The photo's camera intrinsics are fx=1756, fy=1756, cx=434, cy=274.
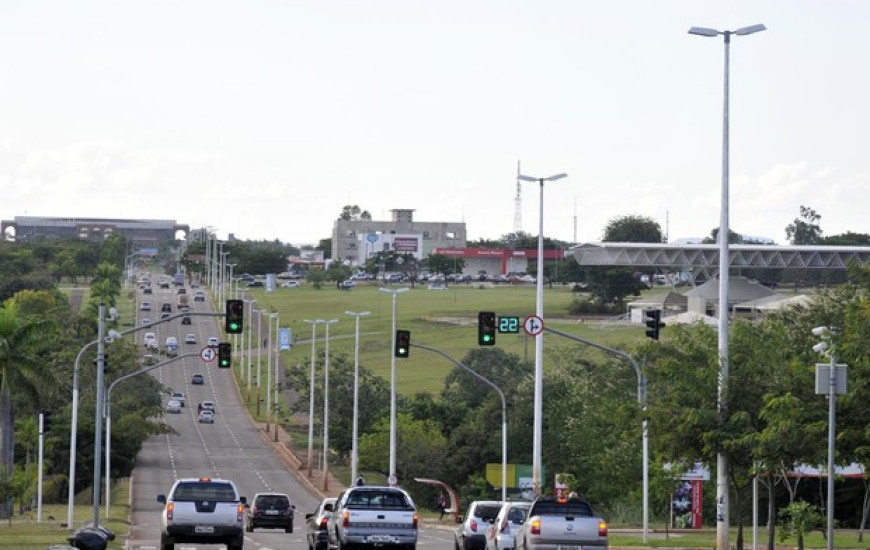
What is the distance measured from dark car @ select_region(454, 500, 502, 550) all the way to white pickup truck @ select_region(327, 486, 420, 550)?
4.52 m

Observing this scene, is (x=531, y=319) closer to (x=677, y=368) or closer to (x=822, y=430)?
(x=677, y=368)

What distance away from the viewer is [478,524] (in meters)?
44.0

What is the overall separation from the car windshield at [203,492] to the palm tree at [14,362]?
38.3 meters

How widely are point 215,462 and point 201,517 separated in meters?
70.0

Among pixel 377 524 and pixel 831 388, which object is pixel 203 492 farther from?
pixel 831 388

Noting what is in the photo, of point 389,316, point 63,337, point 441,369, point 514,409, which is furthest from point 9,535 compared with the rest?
point 389,316

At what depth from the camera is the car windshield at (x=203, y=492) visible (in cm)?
4159

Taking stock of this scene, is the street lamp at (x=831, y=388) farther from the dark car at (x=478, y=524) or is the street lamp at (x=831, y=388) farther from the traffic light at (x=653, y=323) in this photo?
the traffic light at (x=653, y=323)

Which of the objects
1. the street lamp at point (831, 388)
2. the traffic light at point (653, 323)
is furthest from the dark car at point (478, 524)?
the street lamp at point (831, 388)

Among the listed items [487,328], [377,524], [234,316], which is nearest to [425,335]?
[487,328]

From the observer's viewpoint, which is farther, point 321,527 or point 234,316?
point 234,316

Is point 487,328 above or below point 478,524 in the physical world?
above

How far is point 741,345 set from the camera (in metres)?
45.5

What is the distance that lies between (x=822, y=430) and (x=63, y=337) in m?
91.3
